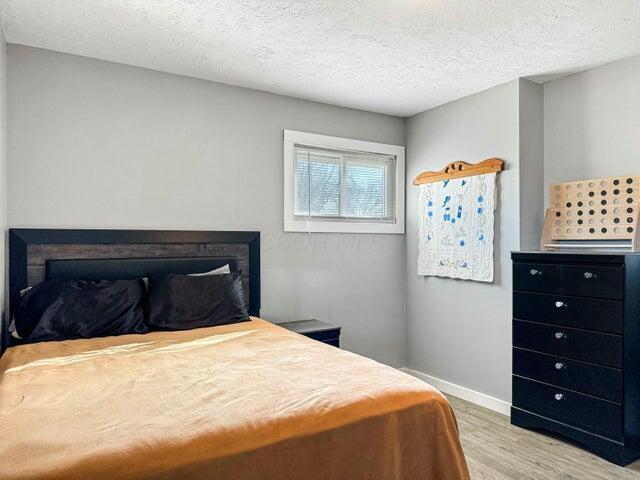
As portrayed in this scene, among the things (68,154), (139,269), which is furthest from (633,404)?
(68,154)

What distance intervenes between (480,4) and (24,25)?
8.10 feet

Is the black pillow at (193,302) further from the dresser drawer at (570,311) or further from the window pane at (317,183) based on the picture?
the dresser drawer at (570,311)

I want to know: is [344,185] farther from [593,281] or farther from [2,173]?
[2,173]

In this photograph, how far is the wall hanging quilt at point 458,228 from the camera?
11.5 ft

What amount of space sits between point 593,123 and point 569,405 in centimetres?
191

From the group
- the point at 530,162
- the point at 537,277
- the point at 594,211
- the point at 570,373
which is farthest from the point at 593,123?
the point at 570,373

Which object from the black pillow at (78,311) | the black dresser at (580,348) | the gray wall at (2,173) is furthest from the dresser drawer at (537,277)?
the gray wall at (2,173)

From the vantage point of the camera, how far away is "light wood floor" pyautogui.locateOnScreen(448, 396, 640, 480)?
2.45 meters

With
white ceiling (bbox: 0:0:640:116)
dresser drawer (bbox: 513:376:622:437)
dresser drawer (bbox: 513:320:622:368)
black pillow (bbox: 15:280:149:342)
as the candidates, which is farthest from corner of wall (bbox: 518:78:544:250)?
black pillow (bbox: 15:280:149:342)

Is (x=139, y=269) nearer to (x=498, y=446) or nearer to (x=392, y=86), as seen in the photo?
(x=392, y=86)

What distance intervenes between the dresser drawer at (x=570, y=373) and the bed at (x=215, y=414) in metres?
1.45

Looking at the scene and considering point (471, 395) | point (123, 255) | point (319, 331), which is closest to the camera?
point (123, 255)

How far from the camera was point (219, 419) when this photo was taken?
1.40 metres

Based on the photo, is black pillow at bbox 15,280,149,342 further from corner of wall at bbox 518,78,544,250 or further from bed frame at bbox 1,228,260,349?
corner of wall at bbox 518,78,544,250
